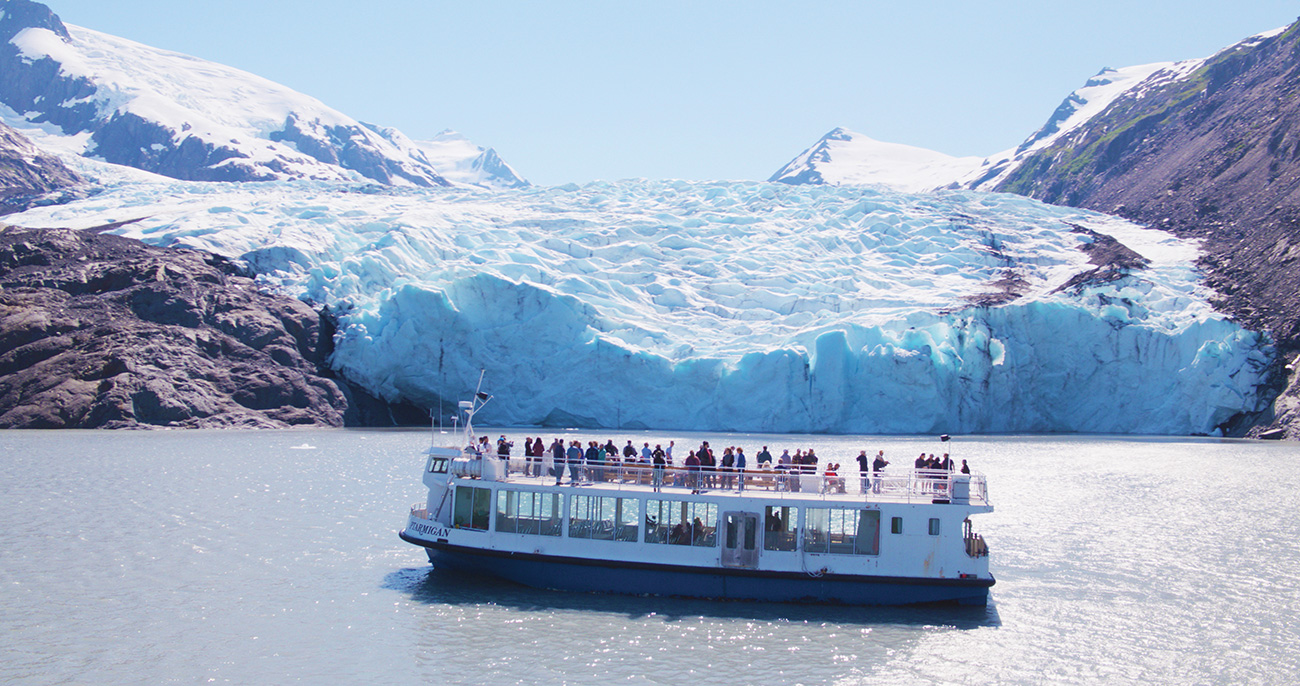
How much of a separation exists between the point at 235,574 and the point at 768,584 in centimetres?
1171

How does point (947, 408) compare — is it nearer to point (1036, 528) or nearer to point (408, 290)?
point (1036, 528)

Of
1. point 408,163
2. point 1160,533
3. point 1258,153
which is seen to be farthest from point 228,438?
point 408,163

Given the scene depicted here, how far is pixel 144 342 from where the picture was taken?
→ 2094 inches

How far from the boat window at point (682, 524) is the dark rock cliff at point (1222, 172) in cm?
4680

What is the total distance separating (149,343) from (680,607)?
1757 inches

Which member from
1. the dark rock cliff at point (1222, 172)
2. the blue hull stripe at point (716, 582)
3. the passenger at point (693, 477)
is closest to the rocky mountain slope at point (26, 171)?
the blue hull stripe at point (716, 582)

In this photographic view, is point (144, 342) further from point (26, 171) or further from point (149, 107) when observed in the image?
point (149, 107)

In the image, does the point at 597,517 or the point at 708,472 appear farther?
the point at 708,472

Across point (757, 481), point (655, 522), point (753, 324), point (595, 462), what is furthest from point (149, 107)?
point (757, 481)

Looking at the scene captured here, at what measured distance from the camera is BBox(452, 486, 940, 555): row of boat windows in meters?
19.8

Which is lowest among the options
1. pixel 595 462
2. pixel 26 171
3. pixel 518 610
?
pixel 518 610

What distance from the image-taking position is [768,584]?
1975 centimetres

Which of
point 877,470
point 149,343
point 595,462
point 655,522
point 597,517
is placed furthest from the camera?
point 149,343

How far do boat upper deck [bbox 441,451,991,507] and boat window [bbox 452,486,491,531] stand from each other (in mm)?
374
